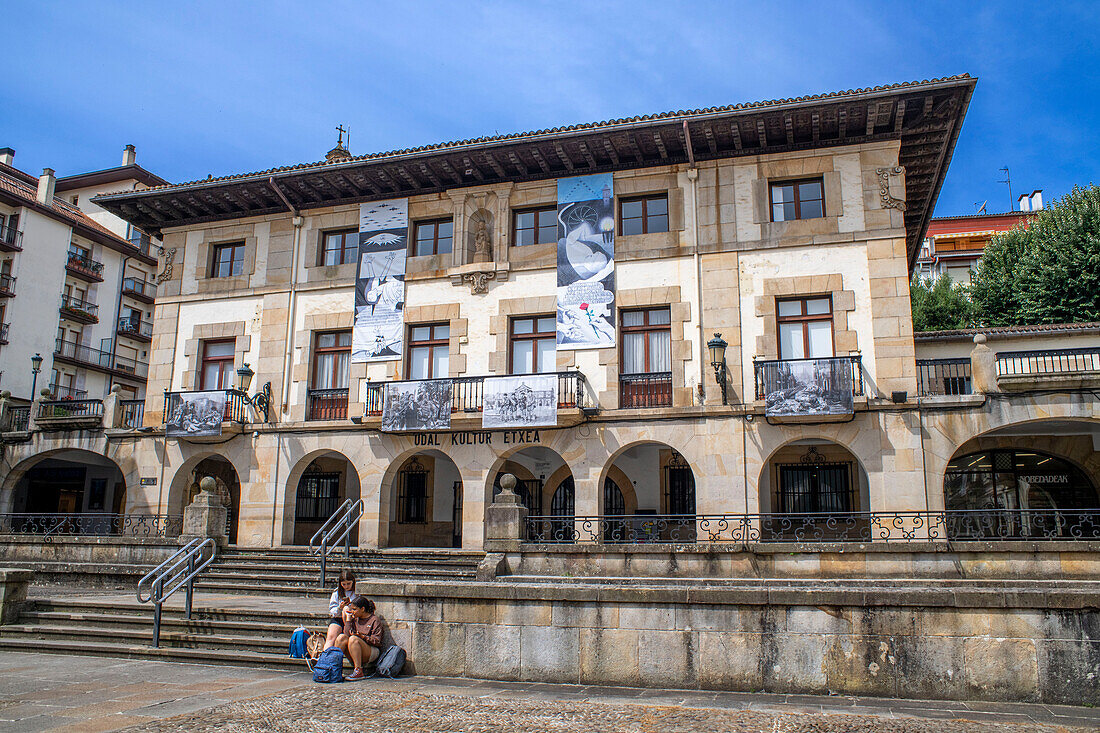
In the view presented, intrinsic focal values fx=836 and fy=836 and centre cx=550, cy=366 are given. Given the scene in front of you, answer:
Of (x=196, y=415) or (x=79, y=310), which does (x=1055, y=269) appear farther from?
(x=79, y=310)

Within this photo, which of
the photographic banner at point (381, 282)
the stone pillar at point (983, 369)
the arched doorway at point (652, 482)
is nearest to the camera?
the stone pillar at point (983, 369)

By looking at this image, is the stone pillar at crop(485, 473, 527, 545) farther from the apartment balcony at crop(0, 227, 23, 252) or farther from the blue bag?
the apartment balcony at crop(0, 227, 23, 252)

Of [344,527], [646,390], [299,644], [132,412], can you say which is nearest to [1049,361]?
[646,390]

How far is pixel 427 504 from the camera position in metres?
22.1

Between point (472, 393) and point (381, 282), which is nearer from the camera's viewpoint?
point (472, 393)

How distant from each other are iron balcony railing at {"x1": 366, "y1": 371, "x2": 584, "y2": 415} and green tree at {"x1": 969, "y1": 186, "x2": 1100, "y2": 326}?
1485 cm

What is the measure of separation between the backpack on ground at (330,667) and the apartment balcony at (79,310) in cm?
3118

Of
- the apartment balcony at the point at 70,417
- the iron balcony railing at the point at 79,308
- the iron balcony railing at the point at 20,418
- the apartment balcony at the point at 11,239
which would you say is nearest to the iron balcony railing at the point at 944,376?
the apartment balcony at the point at 70,417

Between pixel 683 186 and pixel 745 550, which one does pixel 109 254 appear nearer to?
pixel 683 186

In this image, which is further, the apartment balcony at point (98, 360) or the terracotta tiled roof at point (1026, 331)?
the apartment balcony at point (98, 360)

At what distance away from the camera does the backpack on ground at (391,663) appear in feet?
30.8

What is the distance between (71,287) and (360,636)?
32.5 metres

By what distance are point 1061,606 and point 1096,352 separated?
1018cm

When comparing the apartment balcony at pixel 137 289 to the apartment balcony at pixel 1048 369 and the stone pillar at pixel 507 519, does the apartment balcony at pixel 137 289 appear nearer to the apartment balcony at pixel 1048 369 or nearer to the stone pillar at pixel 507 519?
the stone pillar at pixel 507 519
